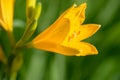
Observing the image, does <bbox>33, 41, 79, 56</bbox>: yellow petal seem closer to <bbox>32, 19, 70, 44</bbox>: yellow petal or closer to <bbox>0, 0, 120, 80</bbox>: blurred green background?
<bbox>32, 19, 70, 44</bbox>: yellow petal

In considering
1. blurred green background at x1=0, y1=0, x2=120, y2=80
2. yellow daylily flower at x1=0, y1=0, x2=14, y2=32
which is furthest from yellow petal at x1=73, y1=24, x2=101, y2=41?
blurred green background at x1=0, y1=0, x2=120, y2=80

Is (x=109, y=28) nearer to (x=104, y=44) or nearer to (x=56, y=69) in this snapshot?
(x=104, y=44)

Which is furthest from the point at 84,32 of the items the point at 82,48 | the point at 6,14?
the point at 6,14

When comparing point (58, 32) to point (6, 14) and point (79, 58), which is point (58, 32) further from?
point (79, 58)

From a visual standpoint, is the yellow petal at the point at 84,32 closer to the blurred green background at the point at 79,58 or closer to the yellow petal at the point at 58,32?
the yellow petal at the point at 58,32

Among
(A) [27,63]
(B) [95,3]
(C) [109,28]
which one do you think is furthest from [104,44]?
(A) [27,63]

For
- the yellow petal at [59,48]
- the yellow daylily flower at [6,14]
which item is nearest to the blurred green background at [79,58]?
the yellow daylily flower at [6,14]
